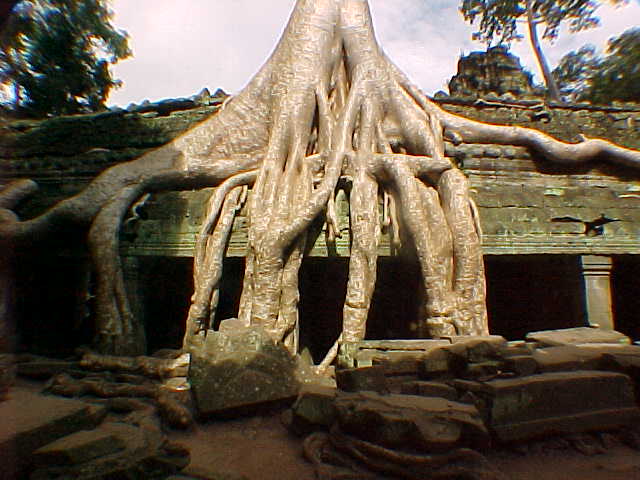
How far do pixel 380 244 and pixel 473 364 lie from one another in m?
1.65

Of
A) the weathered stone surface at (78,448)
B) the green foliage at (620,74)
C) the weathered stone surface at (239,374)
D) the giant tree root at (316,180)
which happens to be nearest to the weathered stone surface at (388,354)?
the giant tree root at (316,180)

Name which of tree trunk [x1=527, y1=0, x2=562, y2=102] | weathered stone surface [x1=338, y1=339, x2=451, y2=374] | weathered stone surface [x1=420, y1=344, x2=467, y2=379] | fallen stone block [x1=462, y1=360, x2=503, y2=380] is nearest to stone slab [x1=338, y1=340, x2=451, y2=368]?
weathered stone surface [x1=338, y1=339, x2=451, y2=374]

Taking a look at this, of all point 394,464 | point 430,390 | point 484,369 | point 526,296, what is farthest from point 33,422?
point 526,296

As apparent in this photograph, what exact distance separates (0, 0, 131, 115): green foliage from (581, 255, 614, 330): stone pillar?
24.4 ft

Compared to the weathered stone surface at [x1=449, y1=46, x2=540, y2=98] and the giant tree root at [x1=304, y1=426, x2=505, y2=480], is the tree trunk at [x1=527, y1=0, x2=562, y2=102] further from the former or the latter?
the giant tree root at [x1=304, y1=426, x2=505, y2=480]

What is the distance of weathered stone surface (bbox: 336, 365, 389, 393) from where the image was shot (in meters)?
2.18

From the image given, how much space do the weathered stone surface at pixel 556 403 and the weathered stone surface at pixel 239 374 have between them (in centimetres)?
99

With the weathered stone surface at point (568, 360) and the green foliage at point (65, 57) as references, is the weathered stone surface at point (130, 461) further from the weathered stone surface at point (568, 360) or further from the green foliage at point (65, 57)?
the green foliage at point (65, 57)

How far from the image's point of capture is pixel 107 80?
9305 millimetres

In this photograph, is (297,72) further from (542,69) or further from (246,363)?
(542,69)

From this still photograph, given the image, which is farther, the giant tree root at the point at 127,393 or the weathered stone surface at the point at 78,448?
the giant tree root at the point at 127,393

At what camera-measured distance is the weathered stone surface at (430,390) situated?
214 centimetres

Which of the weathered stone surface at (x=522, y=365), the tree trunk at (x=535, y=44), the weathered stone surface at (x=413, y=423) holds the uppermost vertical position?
the tree trunk at (x=535, y=44)

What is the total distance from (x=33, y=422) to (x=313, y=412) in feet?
3.84
